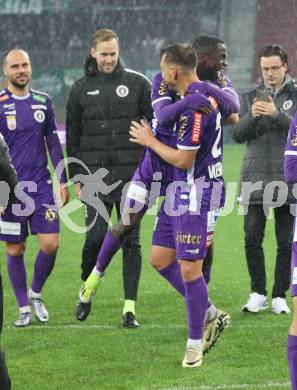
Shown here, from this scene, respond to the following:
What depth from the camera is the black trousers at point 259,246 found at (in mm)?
→ 7836

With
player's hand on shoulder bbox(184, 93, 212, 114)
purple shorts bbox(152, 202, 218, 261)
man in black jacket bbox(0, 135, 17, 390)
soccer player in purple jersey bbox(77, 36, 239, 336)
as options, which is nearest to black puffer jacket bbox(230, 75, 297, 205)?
soccer player in purple jersey bbox(77, 36, 239, 336)

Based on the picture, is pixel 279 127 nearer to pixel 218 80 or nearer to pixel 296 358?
pixel 218 80

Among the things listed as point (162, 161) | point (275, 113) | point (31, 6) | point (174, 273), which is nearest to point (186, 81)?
point (162, 161)

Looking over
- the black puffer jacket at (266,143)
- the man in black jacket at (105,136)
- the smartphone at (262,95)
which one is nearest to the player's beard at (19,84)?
the man in black jacket at (105,136)

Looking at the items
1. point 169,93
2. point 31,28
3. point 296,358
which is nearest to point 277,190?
point 169,93

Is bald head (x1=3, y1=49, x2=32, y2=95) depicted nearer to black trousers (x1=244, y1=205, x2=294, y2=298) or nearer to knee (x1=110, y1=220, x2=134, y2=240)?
knee (x1=110, y1=220, x2=134, y2=240)

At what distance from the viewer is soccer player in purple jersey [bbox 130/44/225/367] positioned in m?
6.04

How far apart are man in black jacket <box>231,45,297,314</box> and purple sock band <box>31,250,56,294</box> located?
1537mm

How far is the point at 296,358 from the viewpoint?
187 inches

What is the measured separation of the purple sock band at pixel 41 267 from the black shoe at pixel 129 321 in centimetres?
74

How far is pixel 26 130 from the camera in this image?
7520 mm

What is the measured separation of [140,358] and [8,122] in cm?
215

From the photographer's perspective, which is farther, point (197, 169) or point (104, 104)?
point (104, 104)

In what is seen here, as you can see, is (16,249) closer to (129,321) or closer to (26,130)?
(26,130)
